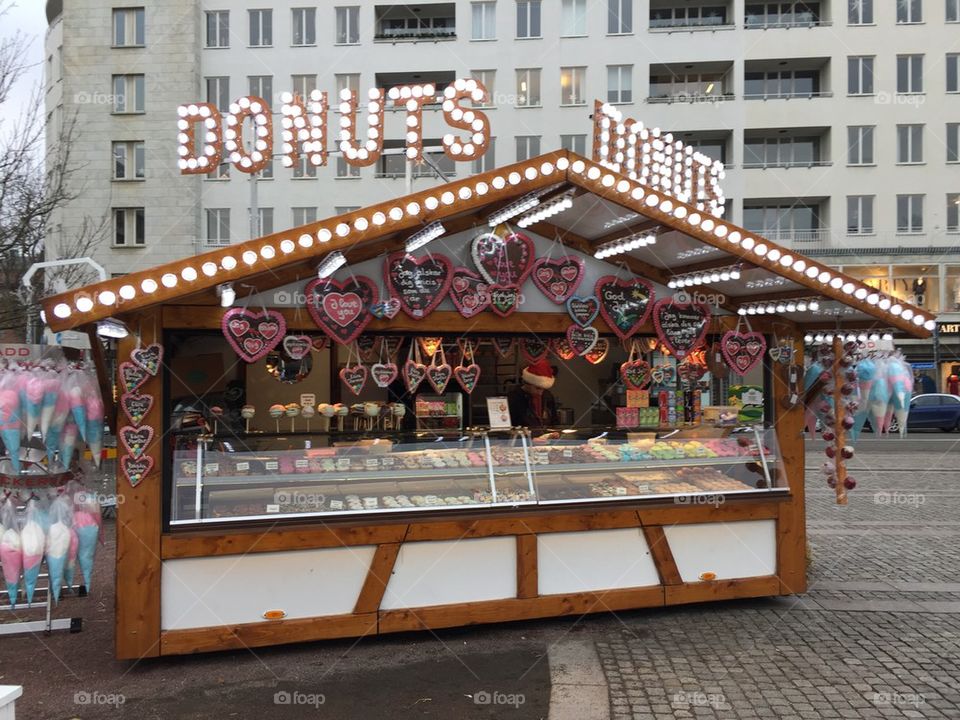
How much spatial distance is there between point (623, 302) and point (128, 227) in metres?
30.3

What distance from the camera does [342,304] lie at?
5.96m

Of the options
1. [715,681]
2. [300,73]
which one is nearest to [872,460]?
[715,681]

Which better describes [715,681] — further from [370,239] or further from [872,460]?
[872,460]

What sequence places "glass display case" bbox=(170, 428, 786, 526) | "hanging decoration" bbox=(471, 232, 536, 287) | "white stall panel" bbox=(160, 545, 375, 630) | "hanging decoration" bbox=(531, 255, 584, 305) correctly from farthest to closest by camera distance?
"hanging decoration" bbox=(531, 255, 584, 305), "hanging decoration" bbox=(471, 232, 536, 287), "glass display case" bbox=(170, 428, 786, 526), "white stall panel" bbox=(160, 545, 375, 630)

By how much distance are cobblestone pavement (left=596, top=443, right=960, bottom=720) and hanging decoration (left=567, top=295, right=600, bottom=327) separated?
2.64m

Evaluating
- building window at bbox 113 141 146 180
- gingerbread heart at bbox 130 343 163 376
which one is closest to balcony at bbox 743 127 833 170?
building window at bbox 113 141 146 180

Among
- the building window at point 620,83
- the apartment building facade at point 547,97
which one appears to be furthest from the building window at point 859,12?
the building window at point 620,83

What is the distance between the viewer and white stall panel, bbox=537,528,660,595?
6176 mm

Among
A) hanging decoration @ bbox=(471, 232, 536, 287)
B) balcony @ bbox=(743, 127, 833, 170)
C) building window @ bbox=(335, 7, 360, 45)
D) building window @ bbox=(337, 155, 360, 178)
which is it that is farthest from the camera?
balcony @ bbox=(743, 127, 833, 170)

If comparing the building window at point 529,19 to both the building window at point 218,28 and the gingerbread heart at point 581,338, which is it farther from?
the gingerbread heart at point 581,338

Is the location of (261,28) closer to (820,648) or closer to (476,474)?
(476,474)

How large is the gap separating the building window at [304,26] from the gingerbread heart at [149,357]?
29903mm

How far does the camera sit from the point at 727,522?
21.7 feet

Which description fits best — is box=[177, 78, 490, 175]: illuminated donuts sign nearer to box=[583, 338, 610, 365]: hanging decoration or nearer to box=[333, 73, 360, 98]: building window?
box=[583, 338, 610, 365]: hanging decoration
